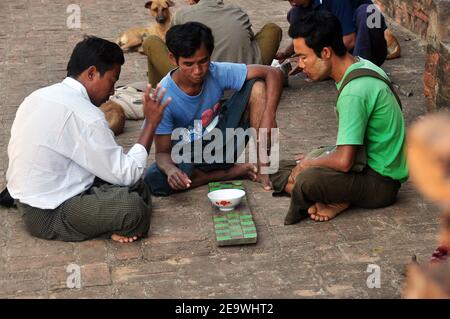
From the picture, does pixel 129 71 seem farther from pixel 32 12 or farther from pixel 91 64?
pixel 91 64

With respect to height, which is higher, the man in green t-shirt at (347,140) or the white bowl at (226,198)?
the man in green t-shirt at (347,140)

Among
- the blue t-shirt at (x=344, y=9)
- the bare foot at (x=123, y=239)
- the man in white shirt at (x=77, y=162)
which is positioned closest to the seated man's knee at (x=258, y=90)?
the man in white shirt at (x=77, y=162)

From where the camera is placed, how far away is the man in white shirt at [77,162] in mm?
4371

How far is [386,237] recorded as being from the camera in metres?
4.57

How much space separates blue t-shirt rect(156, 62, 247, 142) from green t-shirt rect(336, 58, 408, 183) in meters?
0.91

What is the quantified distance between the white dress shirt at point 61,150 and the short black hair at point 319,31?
117 centimetres

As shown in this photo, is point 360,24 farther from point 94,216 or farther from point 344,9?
point 94,216

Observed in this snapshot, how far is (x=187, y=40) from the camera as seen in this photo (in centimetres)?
486

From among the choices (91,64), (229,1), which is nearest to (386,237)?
(91,64)

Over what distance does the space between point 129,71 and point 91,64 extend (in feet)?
11.8

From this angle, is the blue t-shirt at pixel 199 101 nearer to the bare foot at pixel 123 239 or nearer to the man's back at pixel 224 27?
the bare foot at pixel 123 239

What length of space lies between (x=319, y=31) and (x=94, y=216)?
1.58m

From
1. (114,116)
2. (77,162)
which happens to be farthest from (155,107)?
(114,116)

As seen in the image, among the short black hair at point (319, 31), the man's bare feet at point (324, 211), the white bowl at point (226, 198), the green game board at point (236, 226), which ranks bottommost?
the green game board at point (236, 226)
